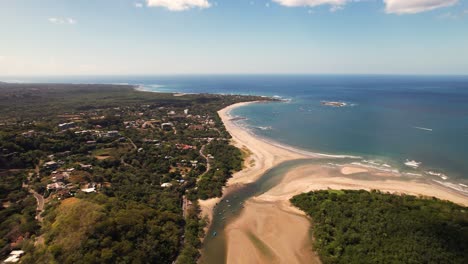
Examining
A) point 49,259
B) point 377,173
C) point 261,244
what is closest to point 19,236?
point 49,259

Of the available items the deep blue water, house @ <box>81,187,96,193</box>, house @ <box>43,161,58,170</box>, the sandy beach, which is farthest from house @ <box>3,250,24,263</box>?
the deep blue water

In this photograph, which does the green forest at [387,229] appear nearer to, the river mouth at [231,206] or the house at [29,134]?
the river mouth at [231,206]

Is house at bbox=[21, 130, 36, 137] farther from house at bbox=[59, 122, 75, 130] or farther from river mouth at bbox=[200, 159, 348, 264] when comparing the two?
river mouth at bbox=[200, 159, 348, 264]

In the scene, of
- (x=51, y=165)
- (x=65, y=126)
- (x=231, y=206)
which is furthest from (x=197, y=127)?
(x=231, y=206)

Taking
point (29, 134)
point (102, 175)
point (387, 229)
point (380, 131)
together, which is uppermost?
point (29, 134)

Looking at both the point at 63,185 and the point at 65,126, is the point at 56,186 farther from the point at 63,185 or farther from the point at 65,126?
the point at 65,126

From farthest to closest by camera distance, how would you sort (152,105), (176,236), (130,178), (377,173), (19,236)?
(152,105), (377,173), (130,178), (176,236), (19,236)

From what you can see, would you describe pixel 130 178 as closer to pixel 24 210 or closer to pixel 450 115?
pixel 24 210
